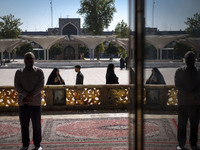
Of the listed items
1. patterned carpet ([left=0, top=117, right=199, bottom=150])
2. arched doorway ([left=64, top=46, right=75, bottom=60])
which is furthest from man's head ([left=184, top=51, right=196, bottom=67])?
arched doorway ([left=64, top=46, right=75, bottom=60])

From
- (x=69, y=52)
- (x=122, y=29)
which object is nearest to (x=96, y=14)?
(x=122, y=29)

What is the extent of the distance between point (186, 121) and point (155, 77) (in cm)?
19

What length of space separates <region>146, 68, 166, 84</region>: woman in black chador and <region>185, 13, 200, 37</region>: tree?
0.60 feet

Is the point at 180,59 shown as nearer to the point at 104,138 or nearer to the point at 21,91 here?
the point at 21,91

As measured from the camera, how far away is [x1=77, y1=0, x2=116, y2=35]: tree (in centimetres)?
2875

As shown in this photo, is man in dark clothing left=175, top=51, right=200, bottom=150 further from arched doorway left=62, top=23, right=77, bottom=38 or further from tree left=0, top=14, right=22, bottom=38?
arched doorway left=62, top=23, right=77, bottom=38

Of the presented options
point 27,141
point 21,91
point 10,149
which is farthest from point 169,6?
point 10,149

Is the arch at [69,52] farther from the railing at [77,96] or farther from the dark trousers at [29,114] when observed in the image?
the dark trousers at [29,114]

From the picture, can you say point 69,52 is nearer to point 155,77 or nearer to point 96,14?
point 96,14

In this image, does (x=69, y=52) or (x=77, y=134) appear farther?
(x=69, y=52)

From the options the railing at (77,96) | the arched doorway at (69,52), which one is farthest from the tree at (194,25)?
the arched doorway at (69,52)

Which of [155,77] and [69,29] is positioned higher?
[69,29]

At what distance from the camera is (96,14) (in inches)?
1128

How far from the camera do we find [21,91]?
2559mm
